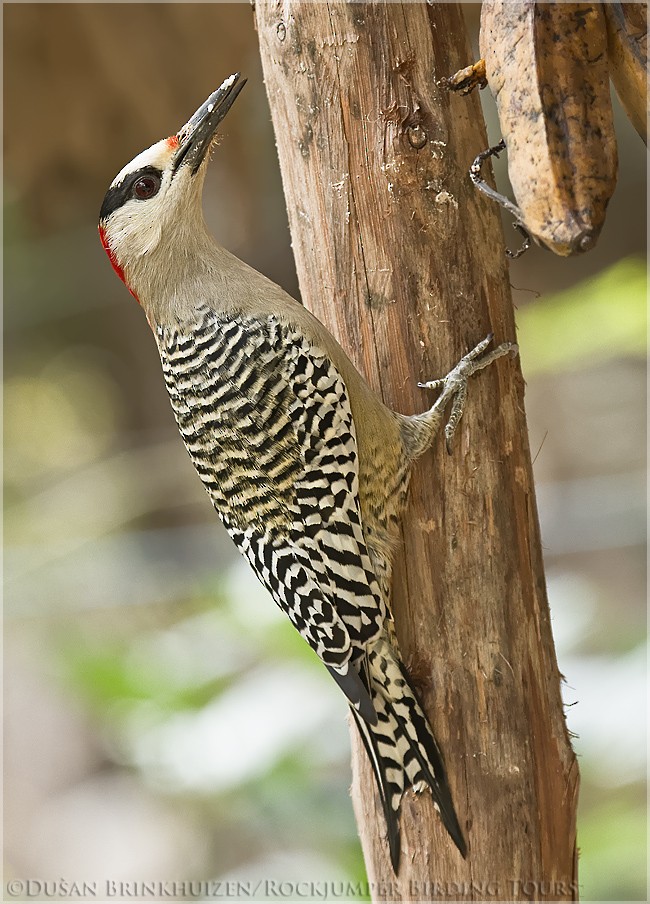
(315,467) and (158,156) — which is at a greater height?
(158,156)

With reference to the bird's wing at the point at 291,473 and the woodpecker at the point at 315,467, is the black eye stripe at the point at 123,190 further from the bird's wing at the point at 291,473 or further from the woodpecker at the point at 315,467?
the bird's wing at the point at 291,473

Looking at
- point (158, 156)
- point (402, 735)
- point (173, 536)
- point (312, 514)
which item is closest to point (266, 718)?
point (402, 735)

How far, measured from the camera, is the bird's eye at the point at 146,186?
216 centimetres

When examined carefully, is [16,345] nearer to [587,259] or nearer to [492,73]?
[587,259]

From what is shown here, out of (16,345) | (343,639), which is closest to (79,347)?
(16,345)

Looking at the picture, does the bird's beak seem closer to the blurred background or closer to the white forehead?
the white forehead

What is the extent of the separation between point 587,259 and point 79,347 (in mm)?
3483

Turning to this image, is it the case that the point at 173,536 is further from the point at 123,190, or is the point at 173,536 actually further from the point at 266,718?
the point at 123,190

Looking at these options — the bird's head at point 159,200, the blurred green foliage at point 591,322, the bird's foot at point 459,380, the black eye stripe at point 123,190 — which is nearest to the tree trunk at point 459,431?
the bird's foot at point 459,380

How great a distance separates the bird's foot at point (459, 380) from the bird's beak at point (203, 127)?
0.78 m

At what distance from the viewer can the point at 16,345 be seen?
6168 millimetres

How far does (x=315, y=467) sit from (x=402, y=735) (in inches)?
24.0

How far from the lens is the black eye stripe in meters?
2.15

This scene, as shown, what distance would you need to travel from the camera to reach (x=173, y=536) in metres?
5.80
